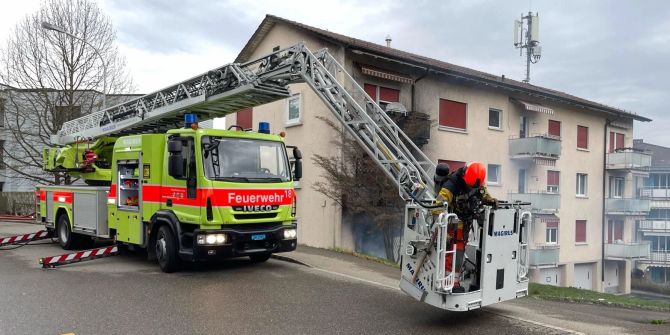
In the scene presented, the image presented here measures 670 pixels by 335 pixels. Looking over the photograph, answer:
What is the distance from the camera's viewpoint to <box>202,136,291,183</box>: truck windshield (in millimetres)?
8602

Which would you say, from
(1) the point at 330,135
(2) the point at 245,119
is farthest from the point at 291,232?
(2) the point at 245,119

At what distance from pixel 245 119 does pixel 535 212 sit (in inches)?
525

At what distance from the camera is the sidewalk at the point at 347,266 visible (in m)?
9.71

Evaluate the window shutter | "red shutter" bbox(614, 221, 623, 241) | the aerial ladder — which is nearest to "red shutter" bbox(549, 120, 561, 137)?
the window shutter

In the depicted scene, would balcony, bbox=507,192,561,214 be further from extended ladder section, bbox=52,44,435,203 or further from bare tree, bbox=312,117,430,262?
extended ladder section, bbox=52,44,435,203

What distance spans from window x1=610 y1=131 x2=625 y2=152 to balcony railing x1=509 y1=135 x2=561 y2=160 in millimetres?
8458

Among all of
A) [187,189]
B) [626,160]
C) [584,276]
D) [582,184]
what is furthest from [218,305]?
[626,160]

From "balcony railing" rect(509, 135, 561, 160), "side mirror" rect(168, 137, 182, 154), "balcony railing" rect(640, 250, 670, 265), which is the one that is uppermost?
"balcony railing" rect(509, 135, 561, 160)

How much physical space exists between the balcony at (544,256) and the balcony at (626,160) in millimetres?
7469

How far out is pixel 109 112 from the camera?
1251 centimetres

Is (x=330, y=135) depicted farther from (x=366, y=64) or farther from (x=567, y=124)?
(x=567, y=124)

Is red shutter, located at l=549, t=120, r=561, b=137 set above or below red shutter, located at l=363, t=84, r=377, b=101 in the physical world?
below

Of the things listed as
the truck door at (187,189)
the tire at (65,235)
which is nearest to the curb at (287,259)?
the truck door at (187,189)

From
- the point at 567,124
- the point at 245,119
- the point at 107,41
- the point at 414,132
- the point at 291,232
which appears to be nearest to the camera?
the point at 291,232
